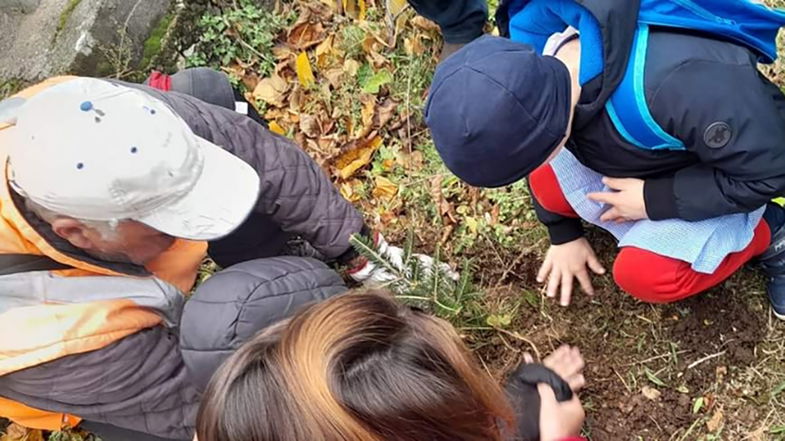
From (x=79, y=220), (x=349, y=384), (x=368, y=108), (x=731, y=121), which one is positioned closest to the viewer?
(x=349, y=384)

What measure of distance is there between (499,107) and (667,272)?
0.68 m

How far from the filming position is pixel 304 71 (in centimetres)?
290

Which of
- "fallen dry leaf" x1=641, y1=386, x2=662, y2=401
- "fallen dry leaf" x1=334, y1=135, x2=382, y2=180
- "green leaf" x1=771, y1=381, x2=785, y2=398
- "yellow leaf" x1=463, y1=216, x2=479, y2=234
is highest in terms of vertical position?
"fallen dry leaf" x1=334, y1=135, x2=382, y2=180

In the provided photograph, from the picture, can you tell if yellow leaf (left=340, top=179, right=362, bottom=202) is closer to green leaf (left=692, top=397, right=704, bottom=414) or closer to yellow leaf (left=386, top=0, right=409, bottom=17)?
yellow leaf (left=386, top=0, right=409, bottom=17)

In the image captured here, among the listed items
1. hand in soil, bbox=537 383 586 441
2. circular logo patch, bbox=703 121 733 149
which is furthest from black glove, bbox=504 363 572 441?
circular logo patch, bbox=703 121 733 149

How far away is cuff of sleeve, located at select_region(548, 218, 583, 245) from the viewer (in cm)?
214

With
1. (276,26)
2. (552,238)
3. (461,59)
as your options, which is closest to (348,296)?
(461,59)

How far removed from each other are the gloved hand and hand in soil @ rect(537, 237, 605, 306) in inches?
11.1

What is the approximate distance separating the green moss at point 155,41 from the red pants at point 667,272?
1633mm

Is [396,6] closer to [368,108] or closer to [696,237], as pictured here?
[368,108]

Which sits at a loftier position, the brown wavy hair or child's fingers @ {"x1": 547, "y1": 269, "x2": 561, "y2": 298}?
the brown wavy hair

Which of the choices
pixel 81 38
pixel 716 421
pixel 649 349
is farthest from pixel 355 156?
pixel 716 421

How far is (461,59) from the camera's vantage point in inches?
59.3

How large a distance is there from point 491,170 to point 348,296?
1.26 feet
